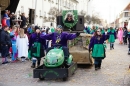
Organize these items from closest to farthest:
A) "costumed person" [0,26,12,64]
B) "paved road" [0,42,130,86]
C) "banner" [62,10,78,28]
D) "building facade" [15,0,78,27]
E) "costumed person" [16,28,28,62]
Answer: "paved road" [0,42,130,86]
"costumed person" [0,26,12,64]
"costumed person" [16,28,28,62]
"banner" [62,10,78,28]
"building facade" [15,0,78,27]

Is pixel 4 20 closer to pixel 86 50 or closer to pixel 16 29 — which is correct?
pixel 16 29

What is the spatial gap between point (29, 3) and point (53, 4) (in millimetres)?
10836

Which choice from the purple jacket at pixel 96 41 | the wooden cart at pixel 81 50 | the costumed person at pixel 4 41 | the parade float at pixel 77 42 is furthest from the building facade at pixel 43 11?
the purple jacket at pixel 96 41

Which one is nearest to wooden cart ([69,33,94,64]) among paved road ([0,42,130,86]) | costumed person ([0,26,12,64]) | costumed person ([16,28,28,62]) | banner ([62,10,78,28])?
paved road ([0,42,130,86])

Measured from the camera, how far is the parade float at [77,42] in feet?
41.2

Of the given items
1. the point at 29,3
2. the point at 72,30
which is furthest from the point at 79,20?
the point at 29,3

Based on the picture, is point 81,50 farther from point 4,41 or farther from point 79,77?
point 4,41

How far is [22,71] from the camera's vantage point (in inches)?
469

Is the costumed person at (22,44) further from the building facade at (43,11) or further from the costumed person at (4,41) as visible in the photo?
the building facade at (43,11)

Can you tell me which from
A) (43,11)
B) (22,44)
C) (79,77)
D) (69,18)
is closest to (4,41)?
(22,44)

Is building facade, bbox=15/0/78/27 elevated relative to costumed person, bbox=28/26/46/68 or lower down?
elevated

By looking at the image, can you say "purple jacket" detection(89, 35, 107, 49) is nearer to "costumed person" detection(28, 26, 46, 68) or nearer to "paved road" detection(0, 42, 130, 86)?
"paved road" detection(0, 42, 130, 86)

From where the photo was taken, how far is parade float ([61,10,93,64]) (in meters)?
12.6

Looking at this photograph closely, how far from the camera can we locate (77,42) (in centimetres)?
1323
